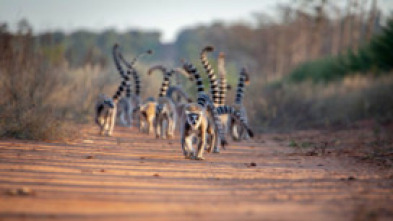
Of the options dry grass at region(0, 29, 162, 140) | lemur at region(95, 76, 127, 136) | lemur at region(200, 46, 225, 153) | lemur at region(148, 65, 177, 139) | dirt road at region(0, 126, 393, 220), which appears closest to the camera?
dirt road at region(0, 126, 393, 220)

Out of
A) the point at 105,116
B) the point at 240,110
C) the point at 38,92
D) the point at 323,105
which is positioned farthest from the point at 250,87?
the point at 38,92

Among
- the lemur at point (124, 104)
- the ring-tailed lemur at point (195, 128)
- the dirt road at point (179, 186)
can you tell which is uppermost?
the lemur at point (124, 104)

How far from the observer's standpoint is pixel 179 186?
624 cm

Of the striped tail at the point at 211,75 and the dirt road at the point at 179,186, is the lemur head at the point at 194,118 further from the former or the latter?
the striped tail at the point at 211,75

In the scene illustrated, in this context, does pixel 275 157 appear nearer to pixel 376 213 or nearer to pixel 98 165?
pixel 98 165

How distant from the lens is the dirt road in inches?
187

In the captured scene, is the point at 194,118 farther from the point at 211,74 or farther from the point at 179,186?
the point at 211,74

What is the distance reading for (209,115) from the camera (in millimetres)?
10422

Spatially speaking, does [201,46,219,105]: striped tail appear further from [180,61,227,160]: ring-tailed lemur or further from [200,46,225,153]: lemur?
[180,61,227,160]: ring-tailed lemur

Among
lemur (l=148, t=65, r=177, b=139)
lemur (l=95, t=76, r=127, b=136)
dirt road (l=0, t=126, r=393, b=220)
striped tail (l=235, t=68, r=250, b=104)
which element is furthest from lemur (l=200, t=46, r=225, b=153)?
lemur (l=95, t=76, r=127, b=136)

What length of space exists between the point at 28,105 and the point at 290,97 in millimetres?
12829

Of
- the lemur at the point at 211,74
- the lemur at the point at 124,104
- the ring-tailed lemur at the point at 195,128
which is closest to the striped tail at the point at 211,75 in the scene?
the lemur at the point at 211,74

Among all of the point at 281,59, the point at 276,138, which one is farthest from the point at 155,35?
the point at 276,138

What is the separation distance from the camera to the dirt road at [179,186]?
475 centimetres
